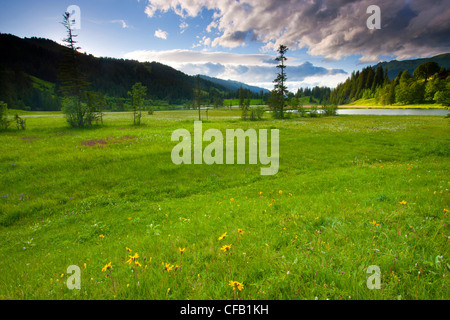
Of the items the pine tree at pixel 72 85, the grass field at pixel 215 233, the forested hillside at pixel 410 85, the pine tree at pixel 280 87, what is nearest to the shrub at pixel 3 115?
the pine tree at pixel 72 85

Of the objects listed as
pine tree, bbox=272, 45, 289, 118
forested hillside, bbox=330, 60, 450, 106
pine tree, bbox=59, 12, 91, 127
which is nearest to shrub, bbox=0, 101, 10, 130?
pine tree, bbox=59, 12, 91, 127

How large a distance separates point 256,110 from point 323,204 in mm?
59925

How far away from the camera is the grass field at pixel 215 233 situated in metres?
2.80

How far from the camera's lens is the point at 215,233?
5141mm

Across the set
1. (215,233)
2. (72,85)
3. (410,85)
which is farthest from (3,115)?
(410,85)

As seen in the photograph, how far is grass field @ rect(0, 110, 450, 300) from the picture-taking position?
9.18ft

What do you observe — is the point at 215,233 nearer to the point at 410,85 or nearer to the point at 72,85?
the point at 72,85

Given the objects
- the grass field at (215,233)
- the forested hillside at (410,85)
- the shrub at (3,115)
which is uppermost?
the forested hillside at (410,85)

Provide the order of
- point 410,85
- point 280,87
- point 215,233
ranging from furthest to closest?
point 410,85
point 280,87
point 215,233

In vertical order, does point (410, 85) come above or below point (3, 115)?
above

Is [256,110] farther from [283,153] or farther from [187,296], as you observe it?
[187,296]

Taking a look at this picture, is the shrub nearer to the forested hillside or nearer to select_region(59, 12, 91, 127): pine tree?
select_region(59, 12, 91, 127): pine tree

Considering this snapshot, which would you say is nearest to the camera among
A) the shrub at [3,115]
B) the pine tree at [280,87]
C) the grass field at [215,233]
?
the grass field at [215,233]

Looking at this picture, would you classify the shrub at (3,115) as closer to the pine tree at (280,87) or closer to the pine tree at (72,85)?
the pine tree at (72,85)
